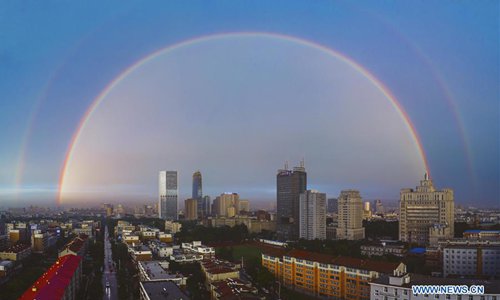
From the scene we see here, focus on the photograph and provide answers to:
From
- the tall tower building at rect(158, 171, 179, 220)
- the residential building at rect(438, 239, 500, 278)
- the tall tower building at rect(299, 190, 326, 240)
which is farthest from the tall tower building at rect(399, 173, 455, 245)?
the tall tower building at rect(158, 171, 179, 220)

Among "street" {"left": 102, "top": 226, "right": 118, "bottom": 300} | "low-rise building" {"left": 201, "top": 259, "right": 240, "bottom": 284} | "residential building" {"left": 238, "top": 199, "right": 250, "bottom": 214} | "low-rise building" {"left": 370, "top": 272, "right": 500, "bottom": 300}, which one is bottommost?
"residential building" {"left": 238, "top": 199, "right": 250, "bottom": 214}

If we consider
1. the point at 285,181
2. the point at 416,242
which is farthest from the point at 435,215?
the point at 285,181

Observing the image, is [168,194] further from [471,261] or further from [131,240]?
[471,261]

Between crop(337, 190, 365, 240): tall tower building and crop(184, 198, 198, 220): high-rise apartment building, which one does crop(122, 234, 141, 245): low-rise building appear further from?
crop(184, 198, 198, 220): high-rise apartment building

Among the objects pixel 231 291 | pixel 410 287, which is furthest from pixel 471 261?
pixel 231 291

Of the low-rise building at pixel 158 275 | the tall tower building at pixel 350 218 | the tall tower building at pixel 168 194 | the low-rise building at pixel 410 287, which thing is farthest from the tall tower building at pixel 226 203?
the low-rise building at pixel 410 287

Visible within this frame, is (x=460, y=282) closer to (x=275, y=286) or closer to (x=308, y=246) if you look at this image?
(x=275, y=286)

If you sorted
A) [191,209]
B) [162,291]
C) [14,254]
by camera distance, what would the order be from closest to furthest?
[162,291]
[14,254]
[191,209]
